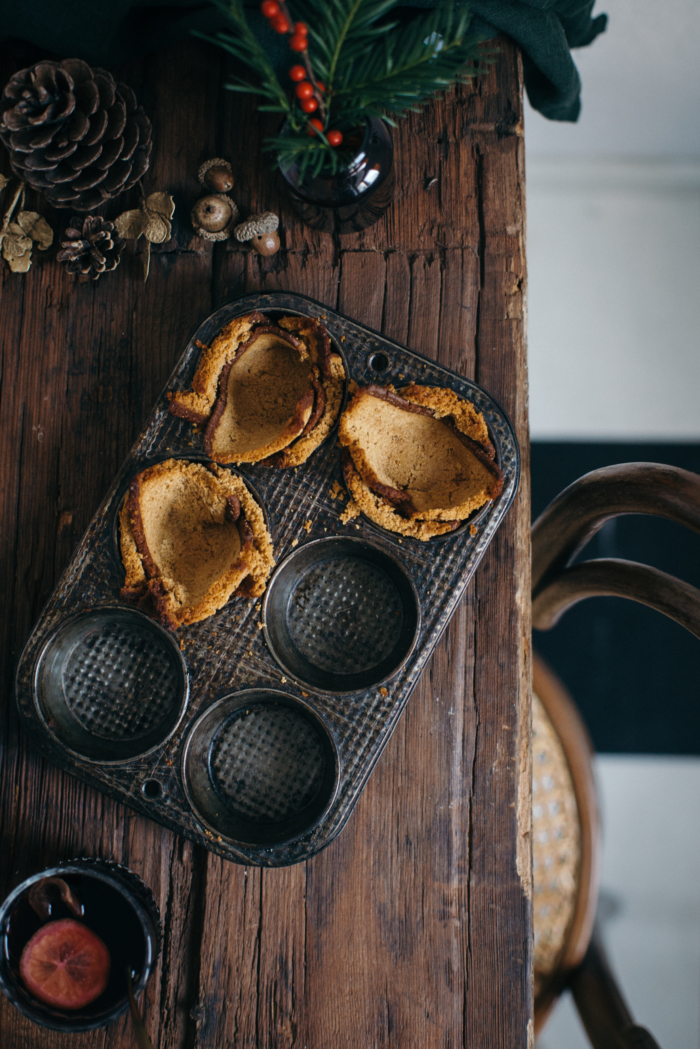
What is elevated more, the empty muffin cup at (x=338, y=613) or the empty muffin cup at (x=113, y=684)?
the empty muffin cup at (x=338, y=613)

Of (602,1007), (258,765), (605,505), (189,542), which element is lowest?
(602,1007)

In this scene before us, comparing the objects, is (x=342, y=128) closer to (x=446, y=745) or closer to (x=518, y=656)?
(x=518, y=656)

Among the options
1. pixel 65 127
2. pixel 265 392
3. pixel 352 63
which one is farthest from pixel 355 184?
pixel 65 127

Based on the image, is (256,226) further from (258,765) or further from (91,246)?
(258,765)

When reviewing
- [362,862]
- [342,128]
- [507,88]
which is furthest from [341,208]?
[362,862]

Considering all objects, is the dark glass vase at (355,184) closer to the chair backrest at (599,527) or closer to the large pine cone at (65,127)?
the large pine cone at (65,127)

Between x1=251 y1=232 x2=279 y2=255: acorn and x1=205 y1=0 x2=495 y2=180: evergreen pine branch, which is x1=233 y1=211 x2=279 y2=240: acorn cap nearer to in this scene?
x1=251 y1=232 x2=279 y2=255: acorn

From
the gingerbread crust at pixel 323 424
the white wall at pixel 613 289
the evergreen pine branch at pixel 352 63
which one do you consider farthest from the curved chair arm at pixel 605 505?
the white wall at pixel 613 289
